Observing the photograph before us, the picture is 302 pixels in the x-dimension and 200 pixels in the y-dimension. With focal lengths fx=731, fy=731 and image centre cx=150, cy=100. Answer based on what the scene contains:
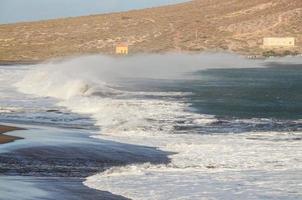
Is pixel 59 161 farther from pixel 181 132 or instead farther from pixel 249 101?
pixel 249 101

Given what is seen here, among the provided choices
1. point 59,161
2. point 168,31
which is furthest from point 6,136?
point 168,31

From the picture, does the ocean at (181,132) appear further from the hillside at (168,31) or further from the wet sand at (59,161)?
the hillside at (168,31)

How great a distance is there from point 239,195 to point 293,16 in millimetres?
128007

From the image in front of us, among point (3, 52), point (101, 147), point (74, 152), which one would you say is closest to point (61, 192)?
point (74, 152)

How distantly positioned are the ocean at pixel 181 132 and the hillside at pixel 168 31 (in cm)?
8179

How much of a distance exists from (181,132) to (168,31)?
116 meters

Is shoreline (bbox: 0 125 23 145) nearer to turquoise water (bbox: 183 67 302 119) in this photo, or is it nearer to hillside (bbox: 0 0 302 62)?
turquoise water (bbox: 183 67 302 119)

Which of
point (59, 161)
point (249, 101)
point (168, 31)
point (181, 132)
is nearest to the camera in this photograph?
point (59, 161)

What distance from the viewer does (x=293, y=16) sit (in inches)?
5438

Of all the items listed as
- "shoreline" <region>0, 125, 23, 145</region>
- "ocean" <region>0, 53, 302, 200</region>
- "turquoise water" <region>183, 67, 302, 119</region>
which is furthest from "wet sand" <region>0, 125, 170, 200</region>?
"turquoise water" <region>183, 67, 302, 119</region>

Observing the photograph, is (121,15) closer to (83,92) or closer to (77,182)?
(83,92)

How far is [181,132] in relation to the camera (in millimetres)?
24062

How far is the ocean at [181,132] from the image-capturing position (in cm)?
1483

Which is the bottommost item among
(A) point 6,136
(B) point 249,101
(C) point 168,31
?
(A) point 6,136
